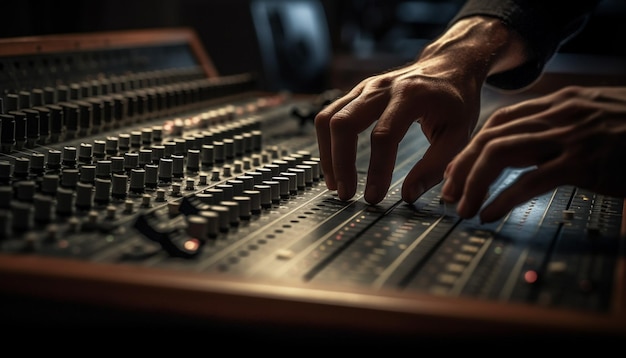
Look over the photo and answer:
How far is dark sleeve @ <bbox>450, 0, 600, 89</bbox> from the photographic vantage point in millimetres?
1649

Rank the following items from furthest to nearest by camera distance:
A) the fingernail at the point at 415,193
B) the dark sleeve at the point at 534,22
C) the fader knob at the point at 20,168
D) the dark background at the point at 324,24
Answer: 1. the dark background at the point at 324,24
2. the dark sleeve at the point at 534,22
3. the fingernail at the point at 415,193
4. the fader knob at the point at 20,168

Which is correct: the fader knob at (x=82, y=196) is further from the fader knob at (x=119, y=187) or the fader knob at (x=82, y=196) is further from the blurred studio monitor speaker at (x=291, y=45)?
the blurred studio monitor speaker at (x=291, y=45)

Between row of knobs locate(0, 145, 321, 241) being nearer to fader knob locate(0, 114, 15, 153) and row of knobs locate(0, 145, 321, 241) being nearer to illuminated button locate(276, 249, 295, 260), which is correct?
illuminated button locate(276, 249, 295, 260)

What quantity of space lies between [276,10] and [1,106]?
239 cm

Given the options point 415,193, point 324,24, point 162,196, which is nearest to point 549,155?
point 415,193

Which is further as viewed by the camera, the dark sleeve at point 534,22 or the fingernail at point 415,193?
the dark sleeve at point 534,22

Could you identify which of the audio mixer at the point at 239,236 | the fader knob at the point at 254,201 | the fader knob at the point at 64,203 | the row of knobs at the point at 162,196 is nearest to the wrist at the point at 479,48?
the audio mixer at the point at 239,236

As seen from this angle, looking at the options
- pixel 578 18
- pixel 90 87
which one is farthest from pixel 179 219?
pixel 578 18

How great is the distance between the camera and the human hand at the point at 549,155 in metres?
1.06

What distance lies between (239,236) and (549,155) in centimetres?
42

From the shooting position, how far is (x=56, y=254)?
845 millimetres

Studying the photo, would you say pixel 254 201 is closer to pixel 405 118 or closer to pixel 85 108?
pixel 405 118

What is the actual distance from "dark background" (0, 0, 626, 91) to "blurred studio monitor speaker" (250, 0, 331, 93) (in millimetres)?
25

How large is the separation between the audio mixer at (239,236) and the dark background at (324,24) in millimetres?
657
